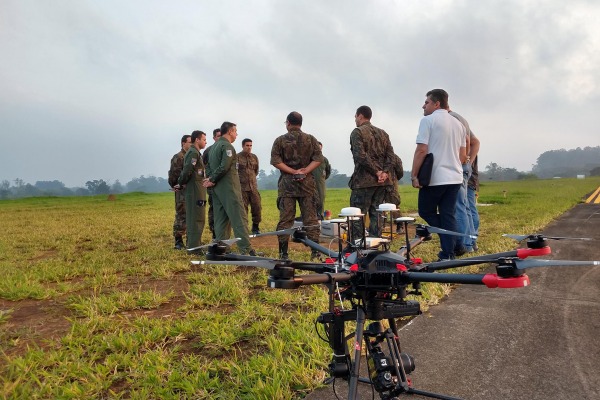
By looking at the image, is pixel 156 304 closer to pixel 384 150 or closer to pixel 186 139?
pixel 384 150

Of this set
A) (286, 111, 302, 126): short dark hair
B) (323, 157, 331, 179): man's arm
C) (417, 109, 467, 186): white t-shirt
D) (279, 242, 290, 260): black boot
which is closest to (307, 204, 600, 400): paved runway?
(417, 109, 467, 186): white t-shirt

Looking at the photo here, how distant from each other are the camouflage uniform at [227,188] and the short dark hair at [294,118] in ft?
3.62

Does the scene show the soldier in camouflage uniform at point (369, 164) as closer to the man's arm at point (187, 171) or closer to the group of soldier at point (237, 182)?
the group of soldier at point (237, 182)

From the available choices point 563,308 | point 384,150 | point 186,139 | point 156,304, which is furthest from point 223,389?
point 186,139

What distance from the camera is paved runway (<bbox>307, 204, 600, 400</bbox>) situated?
2314 millimetres

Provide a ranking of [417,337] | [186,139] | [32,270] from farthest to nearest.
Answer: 1. [186,139]
2. [32,270]
3. [417,337]

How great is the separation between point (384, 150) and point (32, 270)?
18.7 ft

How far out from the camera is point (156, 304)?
4.18 meters

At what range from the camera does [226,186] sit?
666cm

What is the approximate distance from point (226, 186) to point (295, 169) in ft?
4.01

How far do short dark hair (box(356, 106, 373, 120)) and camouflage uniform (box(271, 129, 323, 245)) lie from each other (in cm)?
84

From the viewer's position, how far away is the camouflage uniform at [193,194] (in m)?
7.29

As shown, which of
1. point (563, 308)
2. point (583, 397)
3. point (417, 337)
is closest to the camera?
point (583, 397)

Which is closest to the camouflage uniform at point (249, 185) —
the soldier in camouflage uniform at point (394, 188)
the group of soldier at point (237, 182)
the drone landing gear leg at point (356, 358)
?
the group of soldier at point (237, 182)
